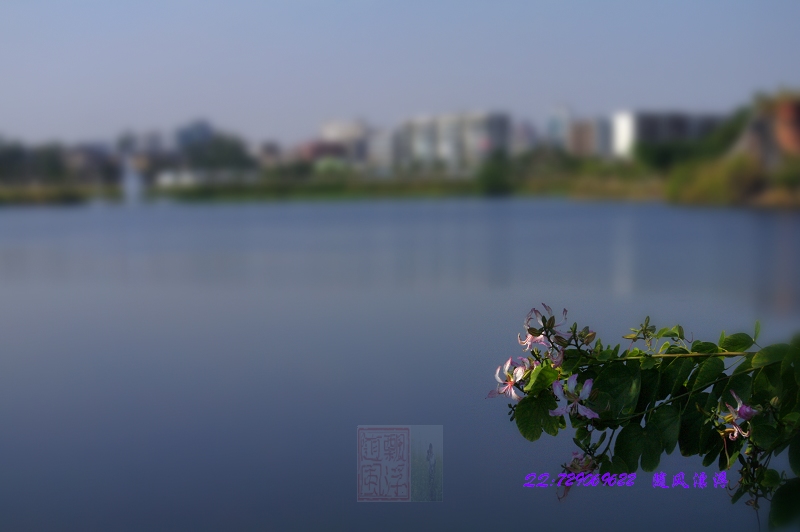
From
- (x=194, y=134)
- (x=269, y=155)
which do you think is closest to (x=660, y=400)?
(x=269, y=155)

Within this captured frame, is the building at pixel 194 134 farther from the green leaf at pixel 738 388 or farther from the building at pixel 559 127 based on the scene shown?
the green leaf at pixel 738 388

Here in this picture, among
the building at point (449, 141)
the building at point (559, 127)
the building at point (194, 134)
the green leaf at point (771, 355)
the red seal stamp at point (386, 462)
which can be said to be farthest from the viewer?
the building at point (194, 134)

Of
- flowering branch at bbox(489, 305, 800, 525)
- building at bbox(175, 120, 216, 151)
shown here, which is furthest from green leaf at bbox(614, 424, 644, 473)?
building at bbox(175, 120, 216, 151)

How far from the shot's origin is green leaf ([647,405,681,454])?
3.58 feet

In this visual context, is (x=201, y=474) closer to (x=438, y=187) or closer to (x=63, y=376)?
(x=63, y=376)

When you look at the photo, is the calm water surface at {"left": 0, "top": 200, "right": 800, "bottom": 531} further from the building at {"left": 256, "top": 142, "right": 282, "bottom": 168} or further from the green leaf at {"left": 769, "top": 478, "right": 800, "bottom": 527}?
the building at {"left": 256, "top": 142, "right": 282, "bottom": 168}

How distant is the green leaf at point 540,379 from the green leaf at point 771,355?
25cm

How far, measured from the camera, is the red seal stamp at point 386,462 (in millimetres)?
1451

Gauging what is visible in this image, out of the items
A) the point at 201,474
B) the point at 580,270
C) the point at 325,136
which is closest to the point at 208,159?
the point at 325,136

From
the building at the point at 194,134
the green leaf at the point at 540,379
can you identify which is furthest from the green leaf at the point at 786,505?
the building at the point at 194,134

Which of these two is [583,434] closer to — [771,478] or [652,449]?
[652,449]

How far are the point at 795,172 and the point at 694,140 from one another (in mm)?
787

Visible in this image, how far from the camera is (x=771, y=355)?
106 cm

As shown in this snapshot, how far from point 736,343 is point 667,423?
154mm
